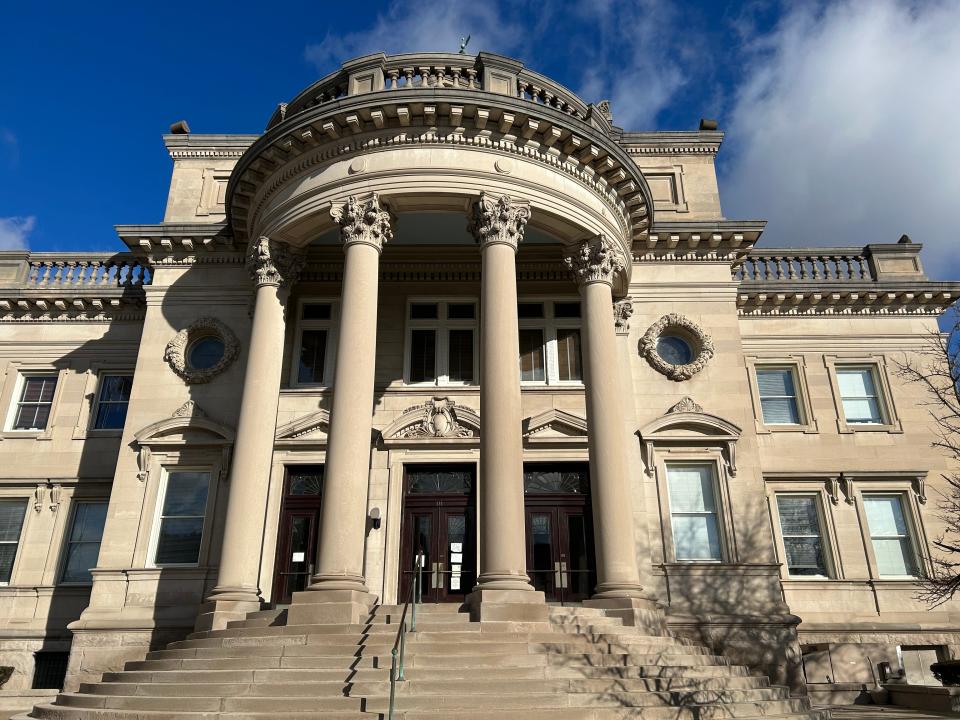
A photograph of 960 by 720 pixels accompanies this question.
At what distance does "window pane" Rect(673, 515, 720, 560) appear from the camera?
59.1 feet

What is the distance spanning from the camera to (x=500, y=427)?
1445 centimetres

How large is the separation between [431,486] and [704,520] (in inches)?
271

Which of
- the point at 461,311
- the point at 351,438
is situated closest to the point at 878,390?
the point at 461,311

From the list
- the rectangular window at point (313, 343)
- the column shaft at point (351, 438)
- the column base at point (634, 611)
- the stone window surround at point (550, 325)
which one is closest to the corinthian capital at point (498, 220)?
the column shaft at point (351, 438)

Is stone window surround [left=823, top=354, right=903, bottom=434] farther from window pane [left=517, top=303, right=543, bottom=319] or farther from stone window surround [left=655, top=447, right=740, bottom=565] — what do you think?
window pane [left=517, top=303, right=543, bottom=319]

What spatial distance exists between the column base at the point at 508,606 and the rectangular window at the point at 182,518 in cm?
856


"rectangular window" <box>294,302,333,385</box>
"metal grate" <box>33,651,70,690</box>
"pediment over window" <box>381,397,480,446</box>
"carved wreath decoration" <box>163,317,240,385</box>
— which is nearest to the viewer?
"pediment over window" <box>381,397,480,446</box>

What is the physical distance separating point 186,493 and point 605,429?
10.9m

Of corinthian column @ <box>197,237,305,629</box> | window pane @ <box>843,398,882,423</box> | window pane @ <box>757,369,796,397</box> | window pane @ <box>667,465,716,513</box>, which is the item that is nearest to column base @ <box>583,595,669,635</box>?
window pane @ <box>667,465,716,513</box>

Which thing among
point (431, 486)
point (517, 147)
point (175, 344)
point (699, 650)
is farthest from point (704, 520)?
point (175, 344)

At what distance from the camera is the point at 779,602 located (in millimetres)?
17156

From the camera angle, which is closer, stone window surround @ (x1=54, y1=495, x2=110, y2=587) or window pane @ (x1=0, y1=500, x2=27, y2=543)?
stone window surround @ (x1=54, y1=495, x2=110, y2=587)

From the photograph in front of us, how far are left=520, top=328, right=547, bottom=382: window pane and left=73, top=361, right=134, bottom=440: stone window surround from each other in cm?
1201

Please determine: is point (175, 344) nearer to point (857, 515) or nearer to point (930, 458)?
point (857, 515)
